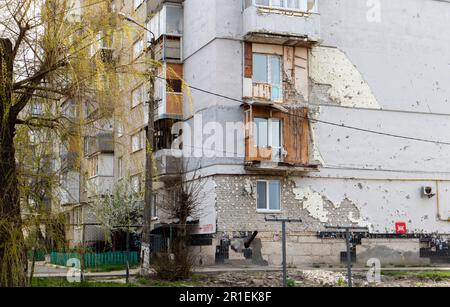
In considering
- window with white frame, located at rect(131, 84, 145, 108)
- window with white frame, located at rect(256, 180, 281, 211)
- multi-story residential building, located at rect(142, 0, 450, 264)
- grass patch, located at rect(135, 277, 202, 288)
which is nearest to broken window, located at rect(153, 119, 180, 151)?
multi-story residential building, located at rect(142, 0, 450, 264)

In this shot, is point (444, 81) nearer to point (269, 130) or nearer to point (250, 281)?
point (269, 130)

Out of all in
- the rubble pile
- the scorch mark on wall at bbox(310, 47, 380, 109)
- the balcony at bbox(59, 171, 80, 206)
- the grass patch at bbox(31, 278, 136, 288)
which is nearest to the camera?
the balcony at bbox(59, 171, 80, 206)

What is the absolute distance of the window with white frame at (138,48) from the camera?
16572 mm

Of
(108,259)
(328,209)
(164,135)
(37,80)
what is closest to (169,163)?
(164,135)

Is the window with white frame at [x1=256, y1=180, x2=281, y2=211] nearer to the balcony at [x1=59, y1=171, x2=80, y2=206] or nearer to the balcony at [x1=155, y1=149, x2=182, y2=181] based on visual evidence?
the balcony at [x1=155, y1=149, x2=182, y2=181]

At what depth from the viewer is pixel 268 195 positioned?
1173 inches

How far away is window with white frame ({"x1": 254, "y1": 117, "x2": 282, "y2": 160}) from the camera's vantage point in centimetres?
2966

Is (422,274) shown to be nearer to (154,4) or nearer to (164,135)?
(164,135)

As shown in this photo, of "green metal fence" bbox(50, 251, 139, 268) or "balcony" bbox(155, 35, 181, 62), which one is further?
"balcony" bbox(155, 35, 181, 62)

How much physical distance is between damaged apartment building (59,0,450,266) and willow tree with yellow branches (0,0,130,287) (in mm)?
12943

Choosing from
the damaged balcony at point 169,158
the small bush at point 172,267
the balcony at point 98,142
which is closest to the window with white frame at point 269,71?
the damaged balcony at point 169,158

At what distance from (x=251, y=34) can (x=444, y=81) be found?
10.9 meters

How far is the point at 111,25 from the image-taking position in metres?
15.6

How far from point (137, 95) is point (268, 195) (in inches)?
553
